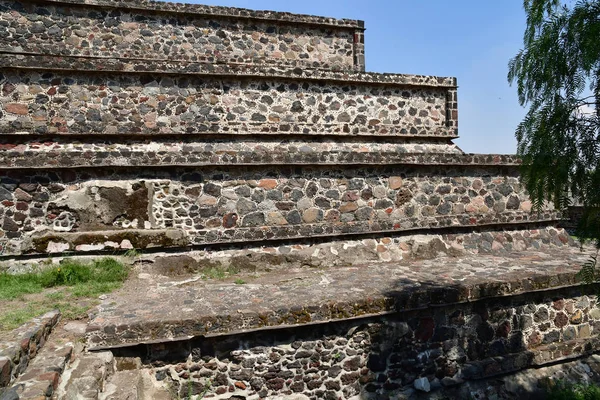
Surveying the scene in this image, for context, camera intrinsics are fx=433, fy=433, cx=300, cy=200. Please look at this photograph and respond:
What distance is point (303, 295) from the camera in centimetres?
491

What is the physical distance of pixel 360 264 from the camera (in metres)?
6.76

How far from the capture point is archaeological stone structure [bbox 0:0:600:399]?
14.8 ft

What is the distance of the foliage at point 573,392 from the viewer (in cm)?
520

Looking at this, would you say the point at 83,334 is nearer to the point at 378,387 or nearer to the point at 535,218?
the point at 378,387

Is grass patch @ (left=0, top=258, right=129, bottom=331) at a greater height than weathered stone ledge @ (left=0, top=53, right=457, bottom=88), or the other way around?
weathered stone ledge @ (left=0, top=53, right=457, bottom=88)

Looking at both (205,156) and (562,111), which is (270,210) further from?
(562,111)

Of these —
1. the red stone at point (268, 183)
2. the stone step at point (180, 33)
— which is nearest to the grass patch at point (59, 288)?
the red stone at point (268, 183)

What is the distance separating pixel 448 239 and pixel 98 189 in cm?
560

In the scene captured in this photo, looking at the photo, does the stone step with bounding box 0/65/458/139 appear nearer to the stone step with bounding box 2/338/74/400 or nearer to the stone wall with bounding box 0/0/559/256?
the stone wall with bounding box 0/0/559/256

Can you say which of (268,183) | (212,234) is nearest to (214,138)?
(268,183)

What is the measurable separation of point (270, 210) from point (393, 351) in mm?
2762

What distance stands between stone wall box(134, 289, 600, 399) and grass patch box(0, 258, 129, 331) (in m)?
1.16

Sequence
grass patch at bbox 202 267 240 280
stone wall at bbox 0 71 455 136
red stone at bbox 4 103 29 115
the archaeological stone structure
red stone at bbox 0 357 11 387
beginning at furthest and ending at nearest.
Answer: stone wall at bbox 0 71 455 136, red stone at bbox 4 103 29 115, grass patch at bbox 202 267 240 280, the archaeological stone structure, red stone at bbox 0 357 11 387

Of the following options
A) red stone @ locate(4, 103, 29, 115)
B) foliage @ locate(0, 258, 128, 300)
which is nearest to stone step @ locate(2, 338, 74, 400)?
foliage @ locate(0, 258, 128, 300)
